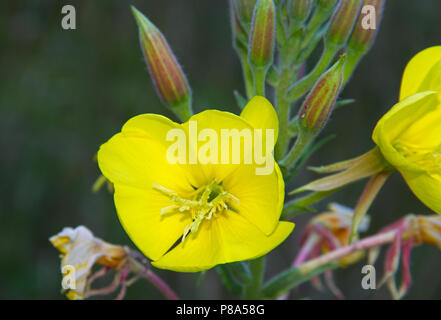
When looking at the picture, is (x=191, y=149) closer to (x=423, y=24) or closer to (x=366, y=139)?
(x=366, y=139)

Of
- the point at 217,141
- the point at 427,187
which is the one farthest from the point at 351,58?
the point at 217,141

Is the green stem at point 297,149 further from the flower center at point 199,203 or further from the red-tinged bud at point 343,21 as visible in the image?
the red-tinged bud at point 343,21

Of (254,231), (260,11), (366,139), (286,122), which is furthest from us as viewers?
(366,139)

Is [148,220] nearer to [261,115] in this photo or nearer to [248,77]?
[261,115]

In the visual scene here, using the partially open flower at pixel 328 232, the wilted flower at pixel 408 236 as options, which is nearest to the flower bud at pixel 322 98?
the wilted flower at pixel 408 236

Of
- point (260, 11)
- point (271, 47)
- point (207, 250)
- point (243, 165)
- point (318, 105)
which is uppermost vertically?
point (260, 11)

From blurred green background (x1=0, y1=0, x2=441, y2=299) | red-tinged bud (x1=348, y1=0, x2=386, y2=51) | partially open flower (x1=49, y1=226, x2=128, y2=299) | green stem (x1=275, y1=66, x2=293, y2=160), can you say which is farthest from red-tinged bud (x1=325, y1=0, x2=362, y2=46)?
blurred green background (x1=0, y1=0, x2=441, y2=299)

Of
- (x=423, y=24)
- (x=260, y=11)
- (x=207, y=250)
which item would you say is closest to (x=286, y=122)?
(x=260, y=11)
